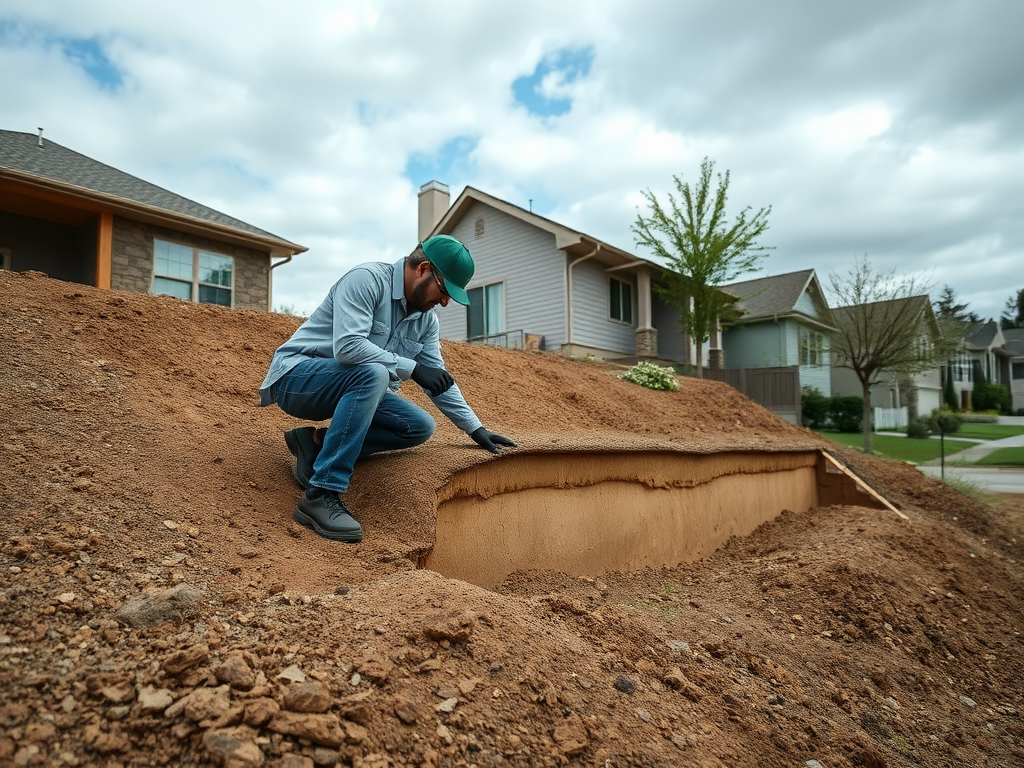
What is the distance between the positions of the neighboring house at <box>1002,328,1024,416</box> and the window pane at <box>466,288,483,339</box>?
39.6m

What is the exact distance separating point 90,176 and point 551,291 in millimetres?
9088

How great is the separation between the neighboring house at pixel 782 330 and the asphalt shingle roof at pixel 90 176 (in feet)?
48.9

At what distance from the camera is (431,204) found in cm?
1784

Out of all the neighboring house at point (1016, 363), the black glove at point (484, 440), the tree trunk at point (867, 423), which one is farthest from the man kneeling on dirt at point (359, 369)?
the neighboring house at point (1016, 363)

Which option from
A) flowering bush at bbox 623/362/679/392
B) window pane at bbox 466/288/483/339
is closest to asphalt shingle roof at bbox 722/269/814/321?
window pane at bbox 466/288/483/339

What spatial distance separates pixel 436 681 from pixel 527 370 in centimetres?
619

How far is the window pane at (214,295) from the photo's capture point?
421 inches

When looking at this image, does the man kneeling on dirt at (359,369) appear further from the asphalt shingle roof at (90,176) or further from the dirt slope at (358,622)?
the asphalt shingle roof at (90,176)

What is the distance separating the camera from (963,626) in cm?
404

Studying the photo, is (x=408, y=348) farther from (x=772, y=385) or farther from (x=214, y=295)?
(x=772, y=385)

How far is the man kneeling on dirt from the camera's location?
2.95 meters

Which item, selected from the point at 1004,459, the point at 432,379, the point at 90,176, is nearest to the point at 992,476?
the point at 1004,459

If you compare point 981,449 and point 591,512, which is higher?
point 591,512

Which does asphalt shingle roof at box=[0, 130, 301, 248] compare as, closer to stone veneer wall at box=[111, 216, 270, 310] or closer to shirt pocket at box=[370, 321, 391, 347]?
stone veneer wall at box=[111, 216, 270, 310]
